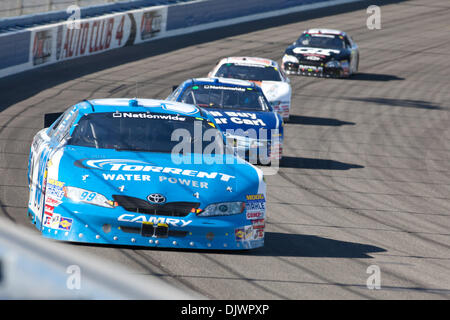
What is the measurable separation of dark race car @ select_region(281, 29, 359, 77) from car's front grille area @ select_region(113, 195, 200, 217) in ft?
62.0

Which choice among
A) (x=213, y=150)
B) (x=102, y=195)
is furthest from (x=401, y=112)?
(x=102, y=195)

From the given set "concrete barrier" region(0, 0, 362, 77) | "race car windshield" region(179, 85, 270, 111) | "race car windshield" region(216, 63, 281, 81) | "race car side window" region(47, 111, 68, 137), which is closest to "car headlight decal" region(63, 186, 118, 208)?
"race car side window" region(47, 111, 68, 137)

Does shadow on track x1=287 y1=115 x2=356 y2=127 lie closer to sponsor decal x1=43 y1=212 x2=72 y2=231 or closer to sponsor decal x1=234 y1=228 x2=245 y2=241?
sponsor decal x1=234 y1=228 x2=245 y2=241

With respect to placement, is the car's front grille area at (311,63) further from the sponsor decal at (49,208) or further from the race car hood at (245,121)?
the sponsor decal at (49,208)

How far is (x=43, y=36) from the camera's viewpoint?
2406 cm

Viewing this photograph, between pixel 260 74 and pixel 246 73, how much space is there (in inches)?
12.5

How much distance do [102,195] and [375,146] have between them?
9704mm

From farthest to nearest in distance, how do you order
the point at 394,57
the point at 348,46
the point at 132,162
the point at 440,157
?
the point at 394,57 → the point at 348,46 → the point at 440,157 → the point at 132,162

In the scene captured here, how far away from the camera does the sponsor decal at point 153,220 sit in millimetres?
6672

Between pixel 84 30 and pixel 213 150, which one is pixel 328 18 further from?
pixel 213 150

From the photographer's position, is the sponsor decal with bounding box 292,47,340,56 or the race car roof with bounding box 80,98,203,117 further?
the sponsor decal with bounding box 292,47,340,56

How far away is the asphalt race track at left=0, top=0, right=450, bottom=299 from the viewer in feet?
21.7

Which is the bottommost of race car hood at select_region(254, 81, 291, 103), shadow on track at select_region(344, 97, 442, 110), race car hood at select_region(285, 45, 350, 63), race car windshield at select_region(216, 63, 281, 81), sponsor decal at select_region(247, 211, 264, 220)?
shadow on track at select_region(344, 97, 442, 110)

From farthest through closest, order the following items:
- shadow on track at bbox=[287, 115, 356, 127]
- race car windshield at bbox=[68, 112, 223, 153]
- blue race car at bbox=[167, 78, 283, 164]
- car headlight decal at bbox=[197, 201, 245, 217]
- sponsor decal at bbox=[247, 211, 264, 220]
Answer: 1. shadow on track at bbox=[287, 115, 356, 127]
2. blue race car at bbox=[167, 78, 283, 164]
3. race car windshield at bbox=[68, 112, 223, 153]
4. sponsor decal at bbox=[247, 211, 264, 220]
5. car headlight decal at bbox=[197, 201, 245, 217]
